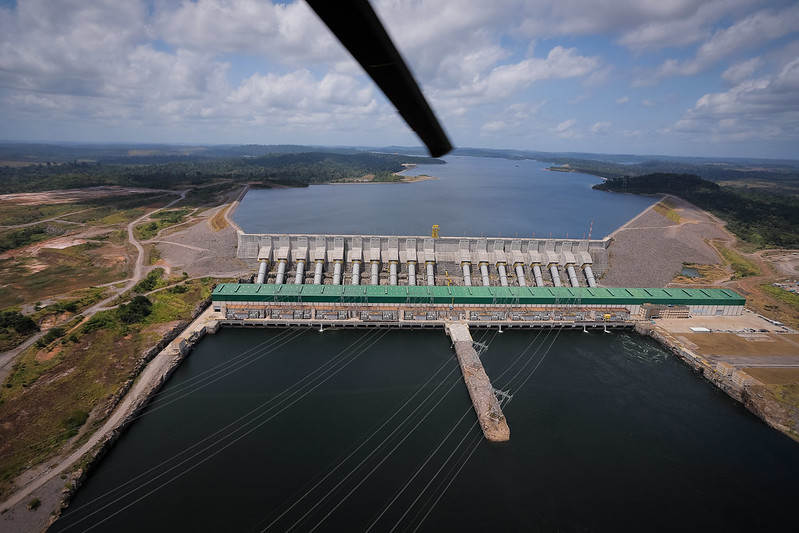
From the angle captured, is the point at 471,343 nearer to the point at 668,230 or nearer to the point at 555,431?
the point at 555,431

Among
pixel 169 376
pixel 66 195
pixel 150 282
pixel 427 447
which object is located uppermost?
pixel 66 195

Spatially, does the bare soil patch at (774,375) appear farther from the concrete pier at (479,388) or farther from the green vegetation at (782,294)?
the concrete pier at (479,388)

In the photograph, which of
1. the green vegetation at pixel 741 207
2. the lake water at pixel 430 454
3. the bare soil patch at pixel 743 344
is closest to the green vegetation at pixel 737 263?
the green vegetation at pixel 741 207

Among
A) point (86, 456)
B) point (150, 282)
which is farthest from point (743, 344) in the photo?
point (150, 282)

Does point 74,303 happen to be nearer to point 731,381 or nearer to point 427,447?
point 427,447

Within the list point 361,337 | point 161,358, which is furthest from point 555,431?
point 161,358
